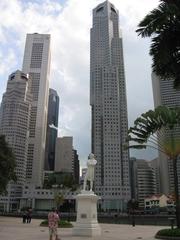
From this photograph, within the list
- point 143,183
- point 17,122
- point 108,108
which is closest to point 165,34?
point 108,108

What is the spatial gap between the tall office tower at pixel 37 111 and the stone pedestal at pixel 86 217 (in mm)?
144917

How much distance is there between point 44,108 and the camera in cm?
18288

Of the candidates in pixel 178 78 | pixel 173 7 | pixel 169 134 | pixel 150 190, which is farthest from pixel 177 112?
pixel 150 190

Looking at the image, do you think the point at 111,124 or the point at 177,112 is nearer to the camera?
the point at 177,112

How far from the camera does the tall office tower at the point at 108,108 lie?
146625 mm

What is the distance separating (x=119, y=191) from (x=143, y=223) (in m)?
113

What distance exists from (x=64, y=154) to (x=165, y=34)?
596 feet

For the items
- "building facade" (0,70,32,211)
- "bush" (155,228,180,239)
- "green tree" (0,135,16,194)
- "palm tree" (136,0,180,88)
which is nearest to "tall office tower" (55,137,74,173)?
"building facade" (0,70,32,211)

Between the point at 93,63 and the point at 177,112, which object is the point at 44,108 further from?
the point at 177,112

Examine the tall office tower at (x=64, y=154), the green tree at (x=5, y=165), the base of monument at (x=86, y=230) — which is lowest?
the base of monument at (x=86, y=230)

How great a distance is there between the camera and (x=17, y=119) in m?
158

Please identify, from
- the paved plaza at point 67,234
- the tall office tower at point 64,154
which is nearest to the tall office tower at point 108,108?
the tall office tower at point 64,154

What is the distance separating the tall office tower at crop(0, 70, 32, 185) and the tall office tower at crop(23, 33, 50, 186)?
9.40 m

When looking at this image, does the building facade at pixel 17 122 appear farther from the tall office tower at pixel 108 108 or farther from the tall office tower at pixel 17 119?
the tall office tower at pixel 108 108
